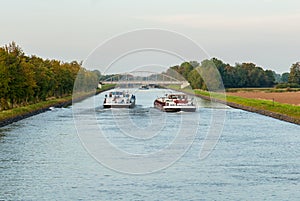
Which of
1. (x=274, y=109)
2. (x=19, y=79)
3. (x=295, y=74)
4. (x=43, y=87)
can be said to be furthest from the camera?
(x=295, y=74)

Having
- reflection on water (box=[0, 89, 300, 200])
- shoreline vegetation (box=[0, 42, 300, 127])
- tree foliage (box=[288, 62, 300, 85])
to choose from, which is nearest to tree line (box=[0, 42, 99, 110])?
shoreline vegetation (box=[0, 42, 300, 127])

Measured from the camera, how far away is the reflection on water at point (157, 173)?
2106cm

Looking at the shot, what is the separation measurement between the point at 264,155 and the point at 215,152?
238cm

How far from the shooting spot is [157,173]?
25031 millimetres

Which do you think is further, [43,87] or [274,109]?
[43,87]

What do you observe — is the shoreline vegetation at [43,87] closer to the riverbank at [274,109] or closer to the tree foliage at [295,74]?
the riverbank at [274,109]

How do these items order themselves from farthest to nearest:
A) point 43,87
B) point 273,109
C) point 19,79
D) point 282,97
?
point 282,97, point 43,87, point 273,109, point 19,79

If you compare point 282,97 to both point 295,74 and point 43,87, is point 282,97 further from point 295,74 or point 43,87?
point 295,74

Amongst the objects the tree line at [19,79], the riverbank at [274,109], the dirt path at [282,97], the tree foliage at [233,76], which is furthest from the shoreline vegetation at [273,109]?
the tree foliage at [233,76]

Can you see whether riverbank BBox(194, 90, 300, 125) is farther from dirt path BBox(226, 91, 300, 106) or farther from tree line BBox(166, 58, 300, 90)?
tree line BBox(166, 58, 300, 90)

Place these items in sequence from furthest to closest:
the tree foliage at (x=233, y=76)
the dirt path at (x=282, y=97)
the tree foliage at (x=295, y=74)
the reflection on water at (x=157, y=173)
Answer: the tree foliage at (x=295, y=74) < the tree foliage at (x=233, y=76) < the dirt path at (x=282, y=97) < the reflection on water at (x=157, y=173)

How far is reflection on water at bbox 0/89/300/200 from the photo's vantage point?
21.1 m

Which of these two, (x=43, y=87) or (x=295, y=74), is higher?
(x=295, y=74)

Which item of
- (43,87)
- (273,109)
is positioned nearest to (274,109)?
(273,109)
